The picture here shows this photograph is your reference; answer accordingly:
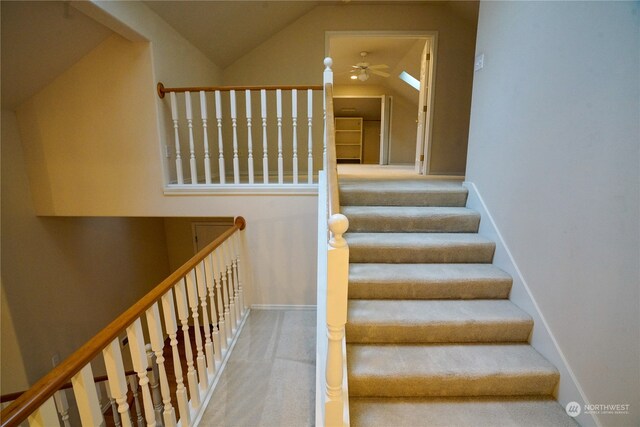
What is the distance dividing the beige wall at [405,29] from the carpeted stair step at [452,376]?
2733mm

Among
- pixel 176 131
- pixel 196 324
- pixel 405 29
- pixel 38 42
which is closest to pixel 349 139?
pixel 405 29

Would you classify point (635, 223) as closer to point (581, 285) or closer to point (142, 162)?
point (581, 285)

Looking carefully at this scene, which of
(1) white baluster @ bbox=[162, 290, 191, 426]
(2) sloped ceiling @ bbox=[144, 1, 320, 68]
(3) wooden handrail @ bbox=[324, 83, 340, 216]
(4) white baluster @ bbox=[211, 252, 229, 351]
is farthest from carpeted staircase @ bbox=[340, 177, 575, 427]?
(2) sloped ceiling @ bbox=[144, 1, 320, 68]

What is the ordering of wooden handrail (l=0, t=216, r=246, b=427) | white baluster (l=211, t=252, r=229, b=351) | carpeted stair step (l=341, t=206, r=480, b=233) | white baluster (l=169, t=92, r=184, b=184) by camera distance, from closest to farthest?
wooden handrail (l=0, t=216, r=246, b=427), white baluster (l=211, t=252, r=229, b=351), carpeted stair step (l=341, t=206, r=480, b=233), white baluster (l=169, t=92, r=184, b=184)

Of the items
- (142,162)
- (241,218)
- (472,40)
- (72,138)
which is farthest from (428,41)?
(72,138)

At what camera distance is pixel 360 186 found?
2646mm

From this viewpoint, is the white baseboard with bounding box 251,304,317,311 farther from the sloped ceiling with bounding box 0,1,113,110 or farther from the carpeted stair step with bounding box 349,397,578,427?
the sloped ceiling with bounding box 0,1,113,110

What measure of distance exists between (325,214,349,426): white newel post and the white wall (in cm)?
114

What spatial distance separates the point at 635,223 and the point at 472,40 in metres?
3.47

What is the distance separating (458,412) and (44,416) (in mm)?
1639

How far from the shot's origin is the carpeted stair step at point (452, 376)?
1.43m

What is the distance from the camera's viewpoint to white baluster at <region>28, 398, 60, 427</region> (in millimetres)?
801

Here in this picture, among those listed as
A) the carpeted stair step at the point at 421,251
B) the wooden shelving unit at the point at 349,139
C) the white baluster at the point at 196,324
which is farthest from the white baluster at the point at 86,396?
the wooden shelving unit at the point at 349,139

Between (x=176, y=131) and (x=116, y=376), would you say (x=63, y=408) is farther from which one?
(x=176, y=131)
